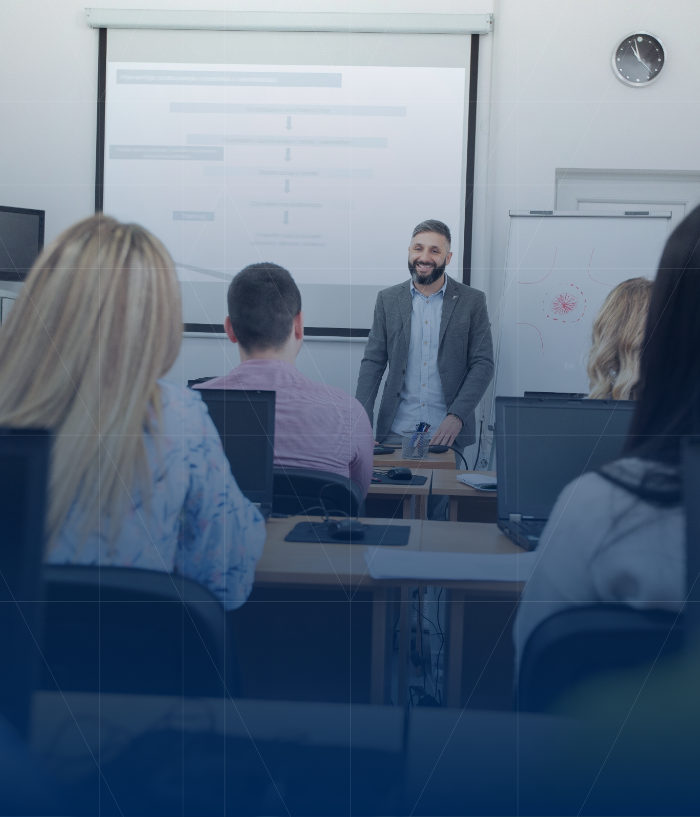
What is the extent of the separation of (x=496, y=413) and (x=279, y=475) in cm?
23

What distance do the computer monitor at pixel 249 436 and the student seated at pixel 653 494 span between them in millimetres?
286

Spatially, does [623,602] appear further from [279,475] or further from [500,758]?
[279,475]

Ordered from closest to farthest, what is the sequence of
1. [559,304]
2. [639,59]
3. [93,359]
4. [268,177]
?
[93,359], [268,177], [559,304], [639,59]

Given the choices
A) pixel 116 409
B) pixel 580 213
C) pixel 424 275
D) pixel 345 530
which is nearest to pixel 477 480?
pixel 345 530

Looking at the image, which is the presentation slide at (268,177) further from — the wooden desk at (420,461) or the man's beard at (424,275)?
the wooden desk at (420,461)

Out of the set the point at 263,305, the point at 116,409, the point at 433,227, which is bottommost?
the point at 116,409

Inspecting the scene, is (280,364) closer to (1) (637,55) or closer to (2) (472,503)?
(2) (472,503)

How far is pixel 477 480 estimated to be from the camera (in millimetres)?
588

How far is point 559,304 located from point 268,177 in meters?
0.52

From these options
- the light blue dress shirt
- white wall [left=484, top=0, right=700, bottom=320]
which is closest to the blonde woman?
the light blue dress shirt

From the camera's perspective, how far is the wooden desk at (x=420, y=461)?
0.62m

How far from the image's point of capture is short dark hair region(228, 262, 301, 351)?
582 mm

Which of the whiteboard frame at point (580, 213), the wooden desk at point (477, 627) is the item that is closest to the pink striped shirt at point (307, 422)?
the wooden desk at point (477, 627)

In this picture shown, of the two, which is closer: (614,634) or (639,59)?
(614,634)
